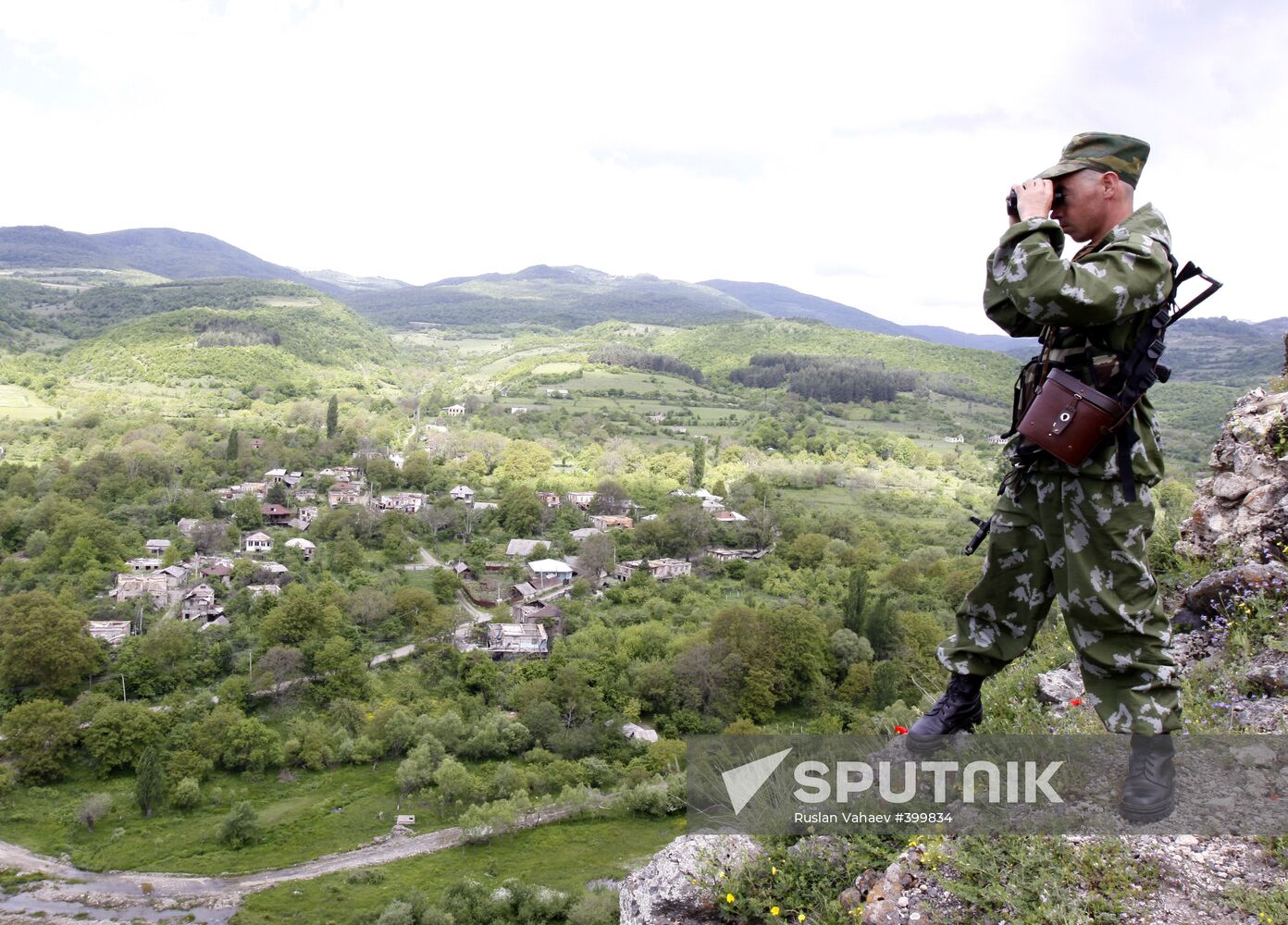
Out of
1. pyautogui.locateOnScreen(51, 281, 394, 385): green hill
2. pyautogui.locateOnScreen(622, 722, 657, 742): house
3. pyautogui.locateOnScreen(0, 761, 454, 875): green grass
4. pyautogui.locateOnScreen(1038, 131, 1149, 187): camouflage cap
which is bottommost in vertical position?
pyautogui.locateOnScreen(0, 761, 454, 875): green grass

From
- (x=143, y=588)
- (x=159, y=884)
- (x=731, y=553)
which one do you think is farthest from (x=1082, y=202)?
(x=731, y=553)

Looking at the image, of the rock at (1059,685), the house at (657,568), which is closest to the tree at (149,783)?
the house at (657,568)

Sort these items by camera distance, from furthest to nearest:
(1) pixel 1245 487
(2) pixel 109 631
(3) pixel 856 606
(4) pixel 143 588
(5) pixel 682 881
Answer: (4) pixel 143 588 → (3) pixel 856 606 → (2) pixel 109 631 → (1) pixel 1245 487 → (5) pixel 682 881

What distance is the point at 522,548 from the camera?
127 feet

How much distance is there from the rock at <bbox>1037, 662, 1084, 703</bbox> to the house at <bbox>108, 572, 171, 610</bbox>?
Result: 112ft

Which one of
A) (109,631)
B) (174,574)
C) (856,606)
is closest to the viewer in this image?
(109,631)

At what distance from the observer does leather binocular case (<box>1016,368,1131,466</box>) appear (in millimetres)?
2678

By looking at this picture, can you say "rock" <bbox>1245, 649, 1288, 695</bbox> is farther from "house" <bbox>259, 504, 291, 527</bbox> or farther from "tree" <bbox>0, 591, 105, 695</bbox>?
"house" <bbox>259, 504, 291, 527</bbox>

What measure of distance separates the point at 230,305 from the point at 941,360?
10373 centimetres

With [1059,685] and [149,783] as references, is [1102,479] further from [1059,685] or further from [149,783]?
[149,783]

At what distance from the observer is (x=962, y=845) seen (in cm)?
306

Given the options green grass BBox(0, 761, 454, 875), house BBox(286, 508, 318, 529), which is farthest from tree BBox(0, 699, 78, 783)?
house BBox(286, 508, 318, 529)

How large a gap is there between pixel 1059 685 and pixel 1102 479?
2.21m

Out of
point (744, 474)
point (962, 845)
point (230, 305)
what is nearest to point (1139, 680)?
point (962, 845)
